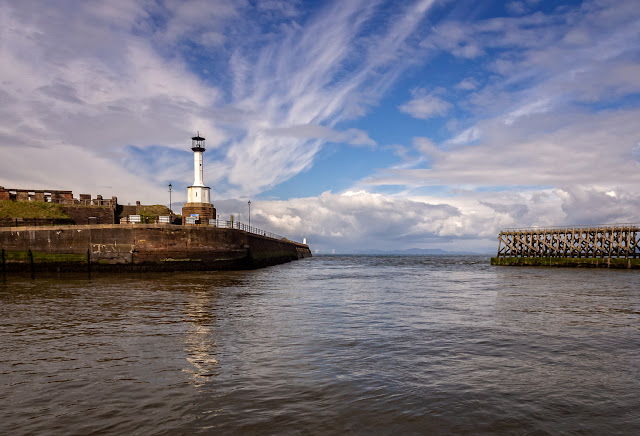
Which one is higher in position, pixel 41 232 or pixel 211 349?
pixel 41 232

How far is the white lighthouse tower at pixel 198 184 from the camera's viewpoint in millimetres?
52125

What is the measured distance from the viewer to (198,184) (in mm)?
53000

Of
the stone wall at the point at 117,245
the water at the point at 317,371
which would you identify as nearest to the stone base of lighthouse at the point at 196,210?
the stone wall at the point at 117,245

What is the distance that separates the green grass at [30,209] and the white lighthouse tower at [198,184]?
1519cm

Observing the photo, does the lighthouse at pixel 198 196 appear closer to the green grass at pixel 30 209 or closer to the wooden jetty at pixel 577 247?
the green grass at pixel 30 209

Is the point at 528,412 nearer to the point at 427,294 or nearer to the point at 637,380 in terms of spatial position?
the point at 637,380

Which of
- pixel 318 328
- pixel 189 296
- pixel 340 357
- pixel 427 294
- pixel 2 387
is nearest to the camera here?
pixel 2 387

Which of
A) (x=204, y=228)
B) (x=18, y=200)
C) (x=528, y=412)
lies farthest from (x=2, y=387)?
(x=18, y=200)

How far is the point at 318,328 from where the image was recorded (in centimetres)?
1174

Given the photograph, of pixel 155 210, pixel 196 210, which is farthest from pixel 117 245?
pixel 155 210

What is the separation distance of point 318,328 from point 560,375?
6.28m

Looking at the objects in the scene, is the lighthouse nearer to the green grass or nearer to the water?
the green grass

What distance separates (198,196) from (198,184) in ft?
6.26

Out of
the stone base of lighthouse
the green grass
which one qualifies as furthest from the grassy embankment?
the green grass
